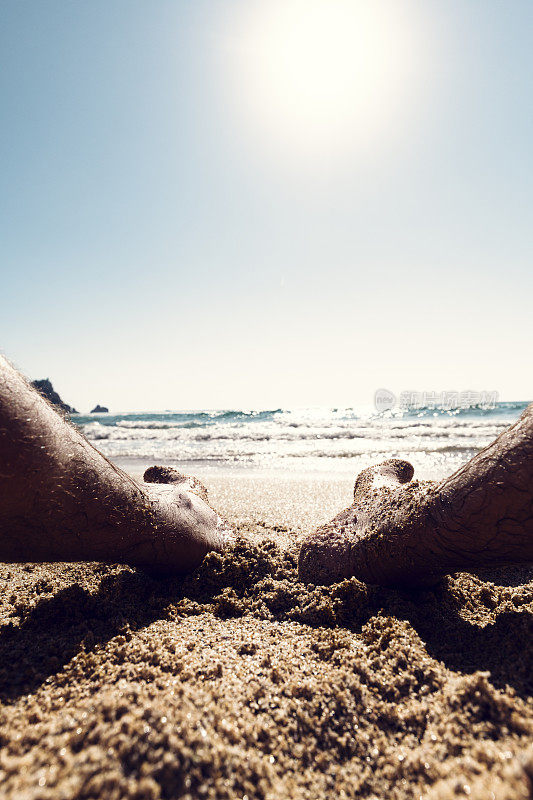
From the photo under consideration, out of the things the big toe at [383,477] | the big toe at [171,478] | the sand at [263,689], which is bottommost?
the sand at [263,689]

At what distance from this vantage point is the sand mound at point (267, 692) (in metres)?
0.95

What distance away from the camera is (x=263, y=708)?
1250 millimetres

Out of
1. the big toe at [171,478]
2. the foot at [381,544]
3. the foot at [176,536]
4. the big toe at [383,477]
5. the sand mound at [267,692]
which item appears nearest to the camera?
the sand mound at [267,692]

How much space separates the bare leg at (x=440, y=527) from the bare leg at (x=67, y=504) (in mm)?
871

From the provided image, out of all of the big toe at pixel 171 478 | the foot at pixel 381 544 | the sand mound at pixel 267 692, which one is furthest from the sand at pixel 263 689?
the big toe at pixel 171 478

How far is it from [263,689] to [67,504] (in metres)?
1.16

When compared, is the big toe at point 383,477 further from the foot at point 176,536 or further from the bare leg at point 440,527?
the foot at point 176,536

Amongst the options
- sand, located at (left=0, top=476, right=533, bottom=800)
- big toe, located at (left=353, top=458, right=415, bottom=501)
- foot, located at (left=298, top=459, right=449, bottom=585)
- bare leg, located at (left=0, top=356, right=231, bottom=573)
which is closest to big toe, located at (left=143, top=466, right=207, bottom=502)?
bare leg, located at (left=0, top=356, right=231, bottom=573)

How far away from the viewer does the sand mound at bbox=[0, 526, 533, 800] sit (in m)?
0.95

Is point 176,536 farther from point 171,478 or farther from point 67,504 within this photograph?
point 171,478

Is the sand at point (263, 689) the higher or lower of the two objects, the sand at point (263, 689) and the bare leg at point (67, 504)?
the lower

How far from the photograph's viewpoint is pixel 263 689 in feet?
4.38

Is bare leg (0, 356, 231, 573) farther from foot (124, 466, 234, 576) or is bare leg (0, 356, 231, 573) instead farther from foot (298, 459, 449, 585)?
foot (298, 459, 449, 585)

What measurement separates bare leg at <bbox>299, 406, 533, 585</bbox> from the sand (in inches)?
6.6
